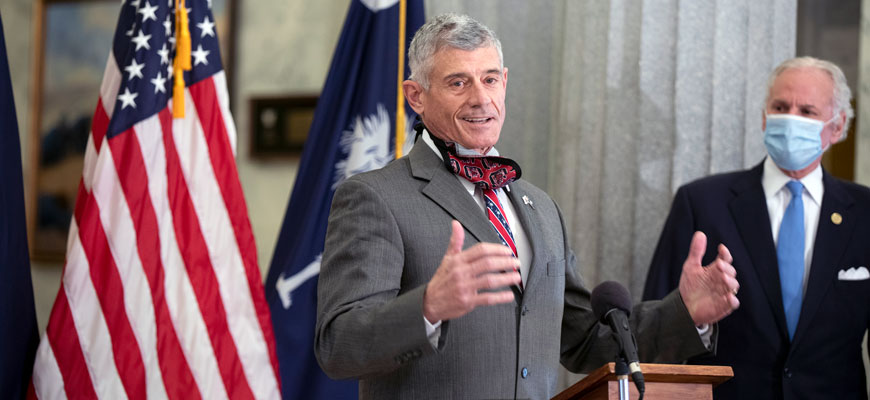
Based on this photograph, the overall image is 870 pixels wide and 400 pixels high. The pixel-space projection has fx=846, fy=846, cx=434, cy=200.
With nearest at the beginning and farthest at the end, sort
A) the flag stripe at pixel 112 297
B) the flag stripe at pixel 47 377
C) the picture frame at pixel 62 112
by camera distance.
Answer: the flag stripe at pixel 47 377
the flag stripe at pixel 112 297
the picture frame at pixel 62 112

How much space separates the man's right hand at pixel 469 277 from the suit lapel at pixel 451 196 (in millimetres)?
327

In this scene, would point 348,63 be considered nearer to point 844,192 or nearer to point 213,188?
point 213,188

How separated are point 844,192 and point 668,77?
87cm

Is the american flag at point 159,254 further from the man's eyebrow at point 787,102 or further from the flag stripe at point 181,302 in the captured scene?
the man's eyebrow at point 787,102

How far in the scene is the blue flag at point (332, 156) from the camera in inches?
144

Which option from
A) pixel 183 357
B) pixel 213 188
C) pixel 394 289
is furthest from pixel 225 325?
pixel 394 289

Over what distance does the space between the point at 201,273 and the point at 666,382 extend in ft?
6.84

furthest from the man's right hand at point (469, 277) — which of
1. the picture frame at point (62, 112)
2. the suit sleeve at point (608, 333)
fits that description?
the picture frame at point (62, 112)

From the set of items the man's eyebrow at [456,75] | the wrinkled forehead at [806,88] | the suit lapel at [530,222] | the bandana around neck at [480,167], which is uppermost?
the man's eyebrow at [456,75]

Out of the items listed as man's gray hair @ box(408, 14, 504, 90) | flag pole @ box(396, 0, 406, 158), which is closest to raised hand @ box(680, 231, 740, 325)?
man's gray hair @ box(408, 14, 504, 90)

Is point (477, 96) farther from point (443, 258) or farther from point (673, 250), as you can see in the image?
point (673, 250)

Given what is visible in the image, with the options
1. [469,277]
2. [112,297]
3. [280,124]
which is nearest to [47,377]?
[112,297]

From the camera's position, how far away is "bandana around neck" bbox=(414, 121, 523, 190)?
2.10 metres

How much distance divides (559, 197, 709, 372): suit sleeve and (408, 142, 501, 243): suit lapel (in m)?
0.40
